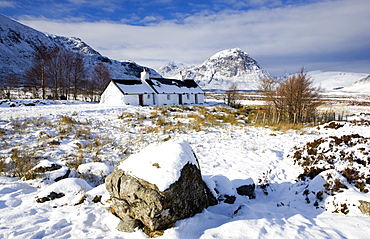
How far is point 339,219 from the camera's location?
194 inches

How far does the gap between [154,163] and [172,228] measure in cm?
143

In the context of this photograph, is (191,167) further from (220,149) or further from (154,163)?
(220,149)

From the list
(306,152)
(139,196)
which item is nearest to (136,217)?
(139,196)

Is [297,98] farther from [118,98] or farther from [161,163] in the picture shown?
[118,98]

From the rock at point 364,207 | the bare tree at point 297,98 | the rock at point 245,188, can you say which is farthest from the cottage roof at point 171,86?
the rock at point 364,207

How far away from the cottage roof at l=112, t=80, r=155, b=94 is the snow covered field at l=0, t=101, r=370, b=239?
19.7m

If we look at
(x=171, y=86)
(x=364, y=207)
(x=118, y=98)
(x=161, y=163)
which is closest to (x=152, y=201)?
(x=161, y=163)

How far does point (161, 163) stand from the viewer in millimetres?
4730

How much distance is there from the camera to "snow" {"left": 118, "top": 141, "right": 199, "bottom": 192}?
4.49 metres

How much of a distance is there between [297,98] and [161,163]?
1930cm

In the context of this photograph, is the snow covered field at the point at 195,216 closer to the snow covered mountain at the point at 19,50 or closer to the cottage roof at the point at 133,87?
the cottage roof at the point at 133,87

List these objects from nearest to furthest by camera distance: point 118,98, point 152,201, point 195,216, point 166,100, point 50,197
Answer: point 152,201
point 195,216
point 50,197
point 118,98
point 166,100

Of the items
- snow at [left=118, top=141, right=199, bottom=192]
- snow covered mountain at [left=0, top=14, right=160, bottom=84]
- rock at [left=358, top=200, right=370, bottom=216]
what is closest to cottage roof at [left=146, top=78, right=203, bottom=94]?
snow at [left=118, top=141, right=199, bottom=192]

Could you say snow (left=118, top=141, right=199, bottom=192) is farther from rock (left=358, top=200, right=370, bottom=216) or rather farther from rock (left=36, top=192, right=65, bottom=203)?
rock (left=358, top=200, right=370, bottom=216)
